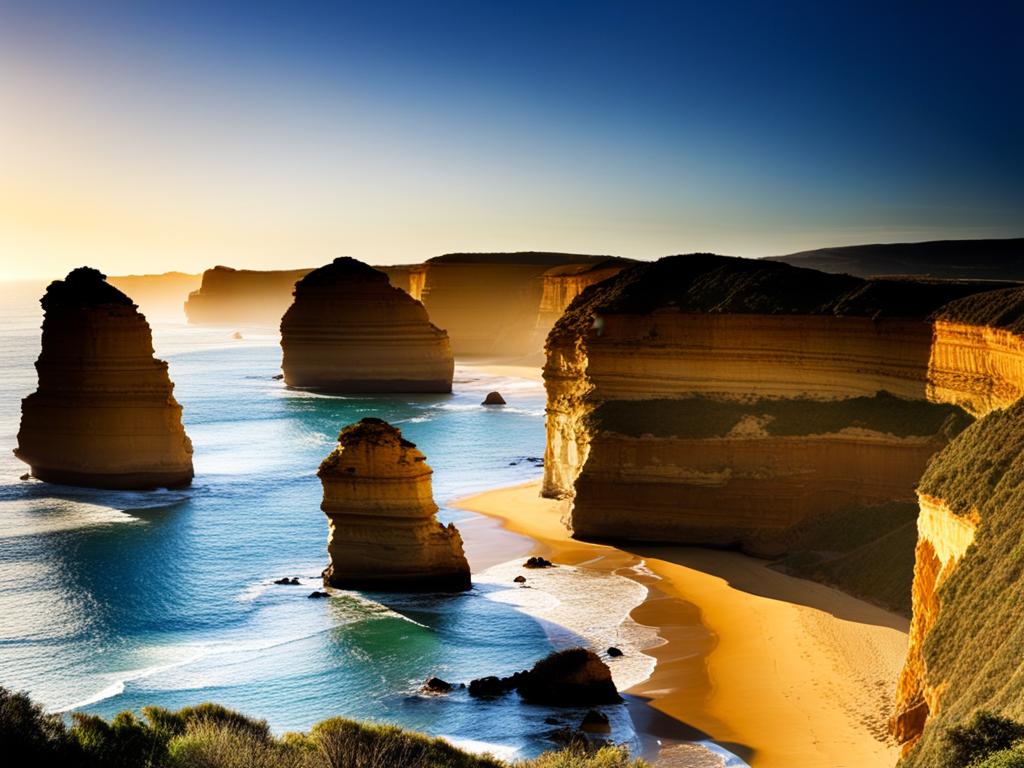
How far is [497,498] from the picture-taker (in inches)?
2032

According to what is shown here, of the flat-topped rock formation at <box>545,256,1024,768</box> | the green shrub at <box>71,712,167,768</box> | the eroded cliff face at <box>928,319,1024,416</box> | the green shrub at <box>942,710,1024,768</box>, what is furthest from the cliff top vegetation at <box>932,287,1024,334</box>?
the green shrub at <box>71,712,167,768</box>

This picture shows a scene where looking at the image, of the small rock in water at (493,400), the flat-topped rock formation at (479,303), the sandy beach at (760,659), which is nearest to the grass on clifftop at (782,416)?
the sandy beach at (760,659)

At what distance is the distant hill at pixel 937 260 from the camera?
132m

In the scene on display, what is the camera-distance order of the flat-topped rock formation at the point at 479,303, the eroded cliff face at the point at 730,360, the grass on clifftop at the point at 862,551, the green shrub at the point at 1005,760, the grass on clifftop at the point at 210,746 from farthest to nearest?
the flat-topped rock formation at the point at 479,303 < the eroded cliff face at the point at 730,360 < the grass on clifftop at the point at 862,551 < the grass on clifftop at the point at 210,746 < the green shrub at the point at 1005,760

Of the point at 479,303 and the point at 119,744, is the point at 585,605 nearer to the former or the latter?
the point at 119,744

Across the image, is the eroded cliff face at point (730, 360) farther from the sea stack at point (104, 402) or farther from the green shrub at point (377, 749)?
the green shrub at point (377, 749)

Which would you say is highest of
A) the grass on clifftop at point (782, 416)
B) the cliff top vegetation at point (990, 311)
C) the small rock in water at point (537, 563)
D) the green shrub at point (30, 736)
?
the cliff top vegetation at point (990, 311)

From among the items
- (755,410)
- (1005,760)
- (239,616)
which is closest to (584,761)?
(1005,760)

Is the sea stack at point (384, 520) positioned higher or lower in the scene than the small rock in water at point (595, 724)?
higher

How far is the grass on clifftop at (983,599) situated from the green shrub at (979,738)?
0.32m

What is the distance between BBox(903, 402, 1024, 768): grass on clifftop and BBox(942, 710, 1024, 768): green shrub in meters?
0.32

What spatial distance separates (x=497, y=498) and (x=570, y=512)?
8694 mm

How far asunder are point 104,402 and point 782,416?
30056 mm

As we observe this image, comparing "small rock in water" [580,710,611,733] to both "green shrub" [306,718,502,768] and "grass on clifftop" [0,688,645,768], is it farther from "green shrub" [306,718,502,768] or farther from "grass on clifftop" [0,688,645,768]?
"green shrub" [306,718,502,768]
